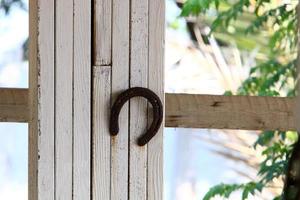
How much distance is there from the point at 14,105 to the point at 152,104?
384 mm

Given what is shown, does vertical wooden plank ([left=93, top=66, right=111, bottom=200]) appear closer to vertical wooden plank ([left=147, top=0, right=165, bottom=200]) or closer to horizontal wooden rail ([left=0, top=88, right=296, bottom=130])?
vertical wooden plank ([left=147, top=0, right=165, bottom=200])

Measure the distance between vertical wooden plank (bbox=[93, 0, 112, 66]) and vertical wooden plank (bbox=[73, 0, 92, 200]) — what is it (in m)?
0.01

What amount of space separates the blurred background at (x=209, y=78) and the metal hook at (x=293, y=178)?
1.27m

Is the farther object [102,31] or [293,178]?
[102,31]

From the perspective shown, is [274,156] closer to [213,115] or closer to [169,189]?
[213,115]

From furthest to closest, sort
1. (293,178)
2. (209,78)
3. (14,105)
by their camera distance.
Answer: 1. (209,78)
2. (14,105)
3. (293,178)

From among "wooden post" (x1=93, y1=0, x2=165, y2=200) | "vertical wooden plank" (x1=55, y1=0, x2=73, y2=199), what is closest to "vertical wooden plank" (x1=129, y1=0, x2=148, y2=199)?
"wooden post" (x1=93, y1=0, x2=165, y2=200)

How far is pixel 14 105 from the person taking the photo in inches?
53.0

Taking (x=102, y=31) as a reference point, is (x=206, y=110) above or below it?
below

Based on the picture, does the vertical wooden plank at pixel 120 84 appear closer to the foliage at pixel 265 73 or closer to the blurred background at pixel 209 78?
the foliage at pixel 265 73

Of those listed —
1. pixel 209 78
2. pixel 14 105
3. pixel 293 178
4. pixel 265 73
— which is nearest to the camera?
pixel 293 178

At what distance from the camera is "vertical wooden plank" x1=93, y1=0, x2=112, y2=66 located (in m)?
1.08

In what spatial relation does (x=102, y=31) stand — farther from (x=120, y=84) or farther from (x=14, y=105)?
(x=14, y=105)

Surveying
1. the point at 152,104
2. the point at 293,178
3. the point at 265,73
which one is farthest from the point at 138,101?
the point at 265,73
